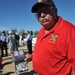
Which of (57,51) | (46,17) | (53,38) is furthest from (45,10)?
(57,51)

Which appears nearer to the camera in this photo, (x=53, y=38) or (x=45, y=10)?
(x=53, y=38)

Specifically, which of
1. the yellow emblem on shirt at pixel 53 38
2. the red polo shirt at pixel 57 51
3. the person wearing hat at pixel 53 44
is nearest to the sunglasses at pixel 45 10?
the person wearing hat at pixel 53 44

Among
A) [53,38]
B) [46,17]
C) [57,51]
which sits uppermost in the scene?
[46,17]

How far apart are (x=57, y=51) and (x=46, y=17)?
52cm

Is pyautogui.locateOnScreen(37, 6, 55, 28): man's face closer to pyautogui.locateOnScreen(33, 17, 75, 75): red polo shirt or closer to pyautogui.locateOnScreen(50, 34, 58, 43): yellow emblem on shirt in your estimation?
pyautogui.locateOnScreen(33, 17, 75, 75): red polo shirt

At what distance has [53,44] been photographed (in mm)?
2707

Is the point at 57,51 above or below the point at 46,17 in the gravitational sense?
below

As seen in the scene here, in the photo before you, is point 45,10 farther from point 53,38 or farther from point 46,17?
point 53,38

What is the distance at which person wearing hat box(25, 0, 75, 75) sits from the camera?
102 inches

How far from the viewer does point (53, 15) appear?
296cm

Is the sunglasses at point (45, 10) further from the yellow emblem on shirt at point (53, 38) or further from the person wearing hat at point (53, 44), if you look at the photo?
the yellow emblem on shirt at point (53, 38)

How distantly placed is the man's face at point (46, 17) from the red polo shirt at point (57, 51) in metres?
0.10

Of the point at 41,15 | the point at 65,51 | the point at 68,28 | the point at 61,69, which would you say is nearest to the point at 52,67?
the point at 61,69

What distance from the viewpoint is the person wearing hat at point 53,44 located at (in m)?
2.60
